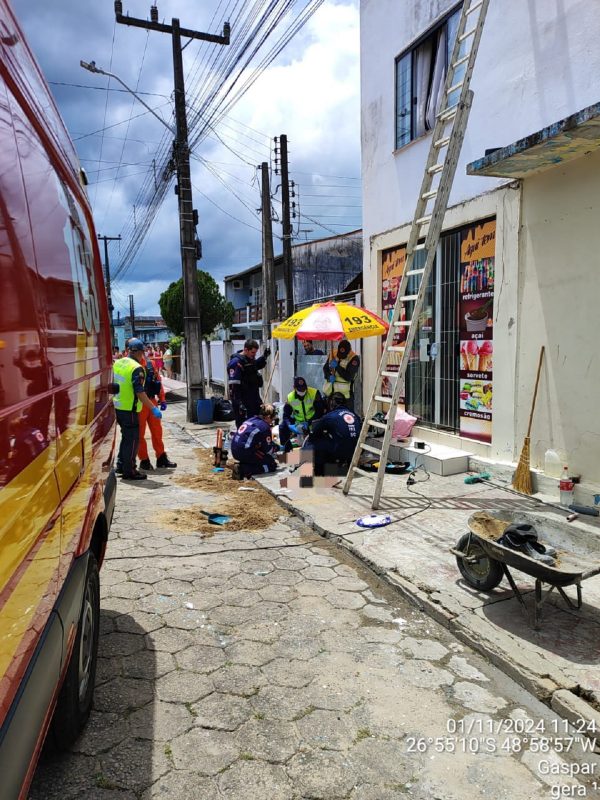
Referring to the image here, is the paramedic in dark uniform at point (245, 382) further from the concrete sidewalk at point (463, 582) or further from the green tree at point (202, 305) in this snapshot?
Answer: the green tree at point (202, 305)

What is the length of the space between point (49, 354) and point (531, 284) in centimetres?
542

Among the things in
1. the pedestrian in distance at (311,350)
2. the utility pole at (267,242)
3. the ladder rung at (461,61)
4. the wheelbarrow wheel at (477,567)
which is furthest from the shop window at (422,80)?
the utility pole at (267,242)

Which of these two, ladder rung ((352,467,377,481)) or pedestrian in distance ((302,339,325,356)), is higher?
pedestrian in distance ((302,339,325,356))

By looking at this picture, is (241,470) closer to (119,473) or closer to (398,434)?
(119,473)

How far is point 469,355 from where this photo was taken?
23.4ft

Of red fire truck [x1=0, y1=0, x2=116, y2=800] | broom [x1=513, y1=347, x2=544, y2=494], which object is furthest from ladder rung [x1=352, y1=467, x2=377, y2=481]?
red fire truck [x1=0, y1=0, x2=116, y2=800]

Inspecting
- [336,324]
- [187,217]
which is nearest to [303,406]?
[336,324]

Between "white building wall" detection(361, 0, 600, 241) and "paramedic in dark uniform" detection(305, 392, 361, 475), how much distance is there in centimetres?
314

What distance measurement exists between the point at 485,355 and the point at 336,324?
1.96 meters

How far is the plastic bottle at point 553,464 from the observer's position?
5.81 metres

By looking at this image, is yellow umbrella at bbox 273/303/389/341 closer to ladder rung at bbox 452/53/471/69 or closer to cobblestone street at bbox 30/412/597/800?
ladder rung at bbox 452/53/471/69

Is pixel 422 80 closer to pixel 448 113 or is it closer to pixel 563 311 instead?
pixel 448 113

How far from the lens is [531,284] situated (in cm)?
606

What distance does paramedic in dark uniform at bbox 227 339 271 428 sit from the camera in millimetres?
8867
